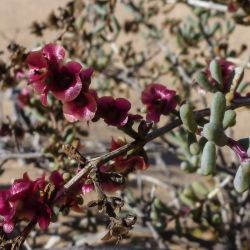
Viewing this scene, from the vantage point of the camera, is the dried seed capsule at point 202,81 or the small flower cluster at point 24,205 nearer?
the small flower cluster at point 24,205

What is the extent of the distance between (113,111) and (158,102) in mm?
195

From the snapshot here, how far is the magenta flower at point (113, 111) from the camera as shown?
1025mm

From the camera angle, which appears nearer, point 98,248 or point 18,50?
point 98,248

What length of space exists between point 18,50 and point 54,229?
5.19 ft

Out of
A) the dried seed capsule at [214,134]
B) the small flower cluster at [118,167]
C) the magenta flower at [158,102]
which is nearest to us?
the dried seed capsule at [214,134]

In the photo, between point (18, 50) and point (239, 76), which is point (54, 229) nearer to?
point (18, 50)

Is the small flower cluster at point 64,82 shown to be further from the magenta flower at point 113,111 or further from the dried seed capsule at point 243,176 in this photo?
the dried seed capsule at point 243,176

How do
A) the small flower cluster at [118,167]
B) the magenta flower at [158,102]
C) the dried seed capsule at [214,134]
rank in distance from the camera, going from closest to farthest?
the dried seed capsule at [214,134], the small flower cluster at [118,167], the magenta flower at [158,102]

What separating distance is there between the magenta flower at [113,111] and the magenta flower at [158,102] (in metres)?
0.13

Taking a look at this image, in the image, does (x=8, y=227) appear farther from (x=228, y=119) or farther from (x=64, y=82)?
(x=228, y=119)

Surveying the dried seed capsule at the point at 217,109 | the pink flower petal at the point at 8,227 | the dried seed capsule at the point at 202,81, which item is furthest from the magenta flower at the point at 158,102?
the pink flower petal at the point at 8,227

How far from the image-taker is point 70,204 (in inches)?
46.7

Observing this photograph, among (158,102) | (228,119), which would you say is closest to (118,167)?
(158,102)

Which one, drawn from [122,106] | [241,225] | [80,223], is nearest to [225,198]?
[241,225]
